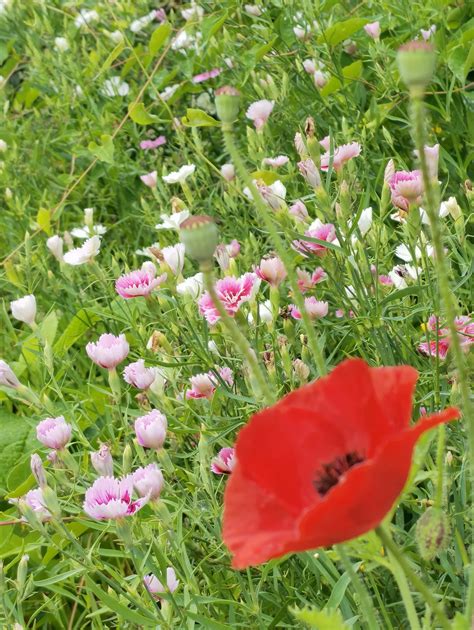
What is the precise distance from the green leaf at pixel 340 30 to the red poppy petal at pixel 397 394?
1594 mm

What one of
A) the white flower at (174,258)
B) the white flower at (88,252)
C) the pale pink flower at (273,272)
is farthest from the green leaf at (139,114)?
the pale pink flower at (273,272)

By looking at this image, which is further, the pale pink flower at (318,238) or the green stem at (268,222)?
the pale pink flower at (318,238)

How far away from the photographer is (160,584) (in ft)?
3.97

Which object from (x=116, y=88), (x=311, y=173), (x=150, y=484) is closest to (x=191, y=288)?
(x=311, y=173)

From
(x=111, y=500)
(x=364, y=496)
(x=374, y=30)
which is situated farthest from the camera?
(x=374, y=30)

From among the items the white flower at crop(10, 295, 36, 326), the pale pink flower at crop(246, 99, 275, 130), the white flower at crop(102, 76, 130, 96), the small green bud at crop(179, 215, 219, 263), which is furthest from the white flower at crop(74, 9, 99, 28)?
the small green bud at crop(179, 215, 219, 263)

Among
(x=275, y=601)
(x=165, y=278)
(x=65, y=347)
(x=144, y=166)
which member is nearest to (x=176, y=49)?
(x=144, y=166)

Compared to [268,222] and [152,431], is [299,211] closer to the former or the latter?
[152,431]

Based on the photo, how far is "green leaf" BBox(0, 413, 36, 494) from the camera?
1.98m

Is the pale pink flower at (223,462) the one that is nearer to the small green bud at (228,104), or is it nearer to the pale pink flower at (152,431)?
the pale pink flower at (152,431)

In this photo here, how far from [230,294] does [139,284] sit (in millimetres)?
212

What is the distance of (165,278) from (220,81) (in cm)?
142

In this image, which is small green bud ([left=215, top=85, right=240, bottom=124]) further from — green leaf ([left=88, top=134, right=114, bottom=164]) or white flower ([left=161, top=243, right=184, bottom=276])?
green leaf ([left=88, top=134, right=114, bottom=164])

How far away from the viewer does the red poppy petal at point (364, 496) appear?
523 mm
